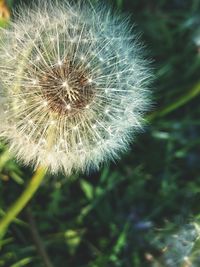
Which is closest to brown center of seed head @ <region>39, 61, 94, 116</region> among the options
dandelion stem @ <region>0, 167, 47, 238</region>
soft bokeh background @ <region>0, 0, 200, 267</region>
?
dandelion stem @ <region>0, 167, 47, 238</region>

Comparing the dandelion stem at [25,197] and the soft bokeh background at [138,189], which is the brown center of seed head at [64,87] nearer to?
the dandelion stem at [25,197]

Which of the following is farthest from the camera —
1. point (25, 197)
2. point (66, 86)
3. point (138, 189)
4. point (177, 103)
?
point (138, 189)

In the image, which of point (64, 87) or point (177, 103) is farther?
point (177, 103)

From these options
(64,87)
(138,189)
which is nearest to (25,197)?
(64,87)

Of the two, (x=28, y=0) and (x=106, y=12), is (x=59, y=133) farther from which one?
(x=28, y=0)

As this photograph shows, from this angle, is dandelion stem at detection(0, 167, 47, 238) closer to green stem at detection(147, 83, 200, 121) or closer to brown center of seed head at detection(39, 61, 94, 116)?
brown center of seed head at detection(39, 61, 94, 116)

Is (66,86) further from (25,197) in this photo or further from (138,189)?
(138,189)

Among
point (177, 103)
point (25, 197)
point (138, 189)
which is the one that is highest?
point (177, 103)
